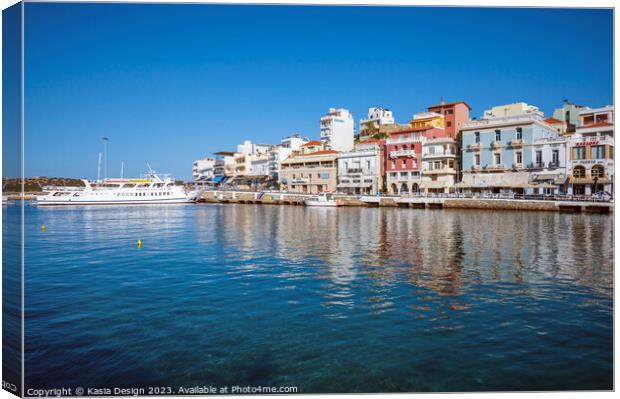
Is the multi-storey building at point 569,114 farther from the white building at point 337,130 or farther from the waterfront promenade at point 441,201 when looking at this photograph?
the white building at point 337,130

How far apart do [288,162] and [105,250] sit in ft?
133

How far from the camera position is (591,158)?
24219 mm

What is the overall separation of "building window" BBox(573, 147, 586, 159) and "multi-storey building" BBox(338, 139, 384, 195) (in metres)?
18.1

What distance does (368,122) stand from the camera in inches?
2429

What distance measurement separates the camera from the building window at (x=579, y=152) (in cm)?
2439

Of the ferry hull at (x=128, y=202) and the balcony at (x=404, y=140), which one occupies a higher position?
the balcony at (x=404, y=140)

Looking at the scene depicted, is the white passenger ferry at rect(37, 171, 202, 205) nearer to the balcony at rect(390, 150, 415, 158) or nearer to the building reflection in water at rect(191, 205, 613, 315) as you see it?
the balcony at rect(390, 150, 415, 158)

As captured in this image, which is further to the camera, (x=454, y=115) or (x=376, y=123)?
(x=376, y=123)

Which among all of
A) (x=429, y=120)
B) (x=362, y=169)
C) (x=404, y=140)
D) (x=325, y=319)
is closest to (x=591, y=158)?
(x=404, y=140)

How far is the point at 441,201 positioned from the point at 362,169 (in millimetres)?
12472

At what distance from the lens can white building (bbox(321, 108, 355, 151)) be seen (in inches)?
2200

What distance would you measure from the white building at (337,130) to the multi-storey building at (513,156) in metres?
24.4

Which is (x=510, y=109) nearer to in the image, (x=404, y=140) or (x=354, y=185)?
(x=404, y=140)

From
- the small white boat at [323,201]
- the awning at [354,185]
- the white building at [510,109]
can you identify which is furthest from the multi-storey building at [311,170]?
the white building at [510,109]
